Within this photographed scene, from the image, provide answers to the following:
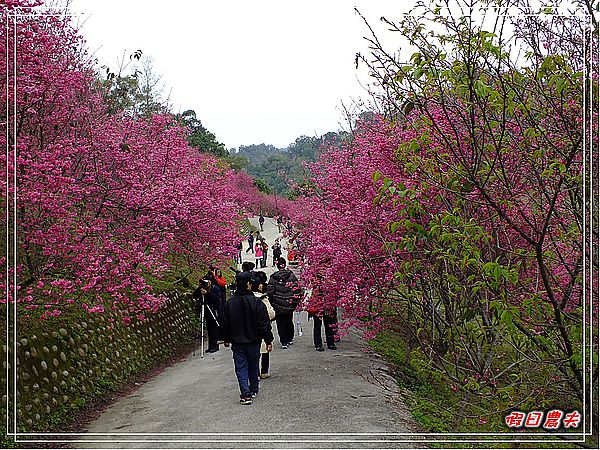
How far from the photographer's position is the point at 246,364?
223 inches

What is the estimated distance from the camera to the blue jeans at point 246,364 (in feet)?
18.3

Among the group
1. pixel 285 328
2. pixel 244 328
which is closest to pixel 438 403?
pixel 244 328

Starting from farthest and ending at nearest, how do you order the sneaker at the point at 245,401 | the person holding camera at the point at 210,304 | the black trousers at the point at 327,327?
1. the person holding camera at the point at 210,304
2. the black trousers at the point at 327,327
3. the sneaker at the point at 245,401

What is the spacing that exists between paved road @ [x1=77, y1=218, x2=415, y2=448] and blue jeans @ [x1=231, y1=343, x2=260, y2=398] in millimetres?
175

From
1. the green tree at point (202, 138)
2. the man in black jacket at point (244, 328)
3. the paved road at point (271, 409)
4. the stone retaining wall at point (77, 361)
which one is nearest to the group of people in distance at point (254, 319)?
the man in black jacket at point (244, 328)

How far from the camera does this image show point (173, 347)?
384 inches

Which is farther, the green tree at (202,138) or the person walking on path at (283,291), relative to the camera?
the green tree at (202,138)

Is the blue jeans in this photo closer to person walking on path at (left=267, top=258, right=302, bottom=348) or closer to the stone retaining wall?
the stone retaining wall

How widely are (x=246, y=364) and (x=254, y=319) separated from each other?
44 cm

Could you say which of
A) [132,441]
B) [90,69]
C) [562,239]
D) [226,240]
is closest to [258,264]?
[226,240]

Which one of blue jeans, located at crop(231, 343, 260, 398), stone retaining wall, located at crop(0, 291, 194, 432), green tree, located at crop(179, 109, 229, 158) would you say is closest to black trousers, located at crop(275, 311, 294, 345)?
stone retaining wall, located at crop(0, 291, 194, 432)

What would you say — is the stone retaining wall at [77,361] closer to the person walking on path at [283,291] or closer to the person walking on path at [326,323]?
the person walking on path at [283,291]

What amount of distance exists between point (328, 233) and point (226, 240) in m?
4.20

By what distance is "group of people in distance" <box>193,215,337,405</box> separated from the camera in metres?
5.62
